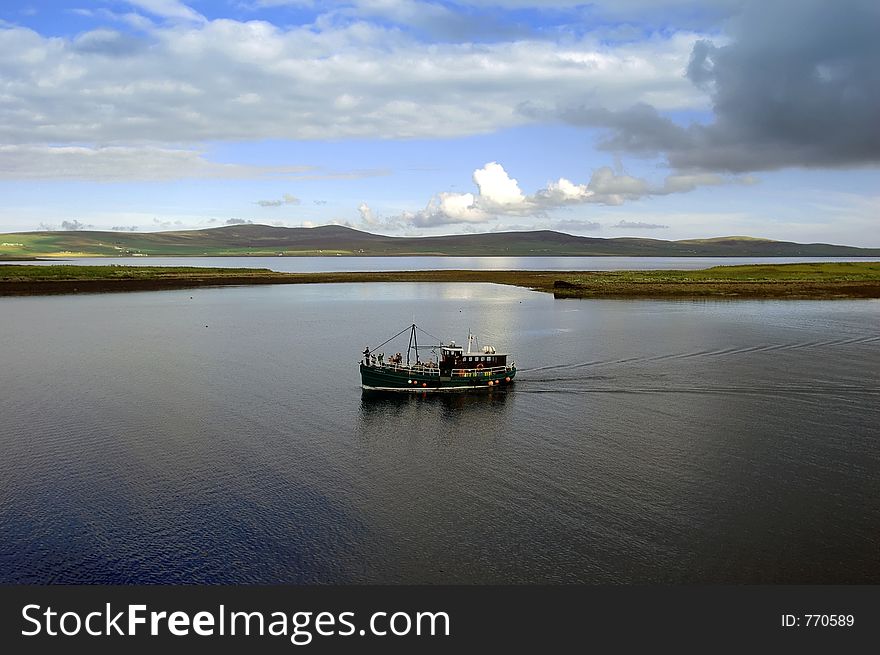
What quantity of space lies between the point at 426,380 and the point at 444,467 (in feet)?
69.3

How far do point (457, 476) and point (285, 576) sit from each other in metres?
14.0

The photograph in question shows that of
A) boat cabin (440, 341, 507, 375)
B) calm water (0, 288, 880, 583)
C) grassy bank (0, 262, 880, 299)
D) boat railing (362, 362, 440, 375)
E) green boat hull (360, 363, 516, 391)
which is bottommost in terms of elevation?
calm water (0, 288, 880, 583)

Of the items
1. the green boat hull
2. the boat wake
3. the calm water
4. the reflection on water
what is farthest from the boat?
the boat wake

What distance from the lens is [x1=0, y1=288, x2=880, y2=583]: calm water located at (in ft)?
98.2

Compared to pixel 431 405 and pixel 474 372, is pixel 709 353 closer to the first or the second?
pixel 474 372

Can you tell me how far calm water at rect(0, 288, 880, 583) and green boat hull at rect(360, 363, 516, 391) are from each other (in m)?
1.58

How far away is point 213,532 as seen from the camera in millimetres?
32562

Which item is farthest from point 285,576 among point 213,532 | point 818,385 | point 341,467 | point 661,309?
point 661,309

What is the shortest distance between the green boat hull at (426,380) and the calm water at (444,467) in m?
1.58

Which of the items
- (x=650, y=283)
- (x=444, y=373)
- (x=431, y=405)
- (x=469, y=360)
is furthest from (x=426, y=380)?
(x=650, y=283)

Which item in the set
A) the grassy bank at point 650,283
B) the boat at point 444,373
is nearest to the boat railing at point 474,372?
the boat at point 444,373

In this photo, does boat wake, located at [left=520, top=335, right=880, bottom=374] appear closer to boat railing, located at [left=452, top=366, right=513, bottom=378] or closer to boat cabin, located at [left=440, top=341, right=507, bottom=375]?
boat cabin, located at [left=440, top=341, right=507, bottom=375]

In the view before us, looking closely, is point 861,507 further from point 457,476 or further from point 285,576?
point 285,576

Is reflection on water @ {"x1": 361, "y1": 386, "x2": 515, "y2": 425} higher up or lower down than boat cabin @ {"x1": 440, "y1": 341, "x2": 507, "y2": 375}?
lower down
